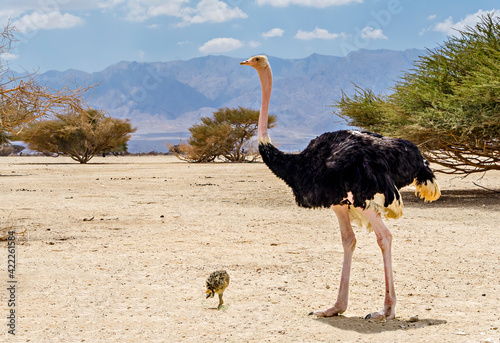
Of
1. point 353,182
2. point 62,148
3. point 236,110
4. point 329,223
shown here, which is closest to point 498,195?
point 329,223

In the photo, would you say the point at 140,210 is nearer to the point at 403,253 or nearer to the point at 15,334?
the point at 403,253

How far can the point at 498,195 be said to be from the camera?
15.8 metres

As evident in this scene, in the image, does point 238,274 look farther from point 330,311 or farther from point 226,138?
point 226,138

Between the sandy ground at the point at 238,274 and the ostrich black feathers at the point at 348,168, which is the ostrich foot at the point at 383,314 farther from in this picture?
the ostrich black feathers at the point at 348,168

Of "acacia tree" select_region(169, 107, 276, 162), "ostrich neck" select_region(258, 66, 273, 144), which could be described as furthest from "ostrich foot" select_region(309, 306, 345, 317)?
"acacia tree" select_region(169, 107, 276, 162)

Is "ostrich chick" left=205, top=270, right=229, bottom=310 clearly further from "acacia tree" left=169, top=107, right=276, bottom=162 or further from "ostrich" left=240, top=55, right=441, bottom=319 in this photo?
"acacia tree" left=169, top=107, right=276, bottom=162

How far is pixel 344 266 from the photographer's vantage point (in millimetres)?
5141

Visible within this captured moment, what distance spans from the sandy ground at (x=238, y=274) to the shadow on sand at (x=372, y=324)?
0.02 m

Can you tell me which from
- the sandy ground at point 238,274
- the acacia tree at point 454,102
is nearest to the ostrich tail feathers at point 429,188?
the sandy ground at point 238,274

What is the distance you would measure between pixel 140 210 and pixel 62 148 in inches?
1239

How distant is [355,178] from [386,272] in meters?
0.79

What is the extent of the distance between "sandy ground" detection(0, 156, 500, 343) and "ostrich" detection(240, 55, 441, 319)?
1.87 ft

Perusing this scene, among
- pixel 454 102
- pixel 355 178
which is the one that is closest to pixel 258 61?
pixel 355 178

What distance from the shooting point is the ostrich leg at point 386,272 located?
4.90 m
